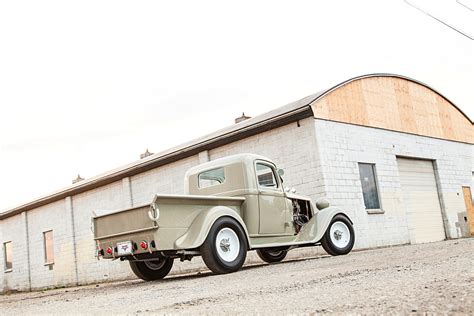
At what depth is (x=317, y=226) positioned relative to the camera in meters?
10.1

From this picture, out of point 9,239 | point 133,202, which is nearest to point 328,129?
point 133,202

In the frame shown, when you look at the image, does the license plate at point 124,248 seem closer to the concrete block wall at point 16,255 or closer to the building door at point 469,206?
the building door at point 469,206

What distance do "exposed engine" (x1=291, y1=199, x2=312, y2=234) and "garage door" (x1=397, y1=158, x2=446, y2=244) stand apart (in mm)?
5445

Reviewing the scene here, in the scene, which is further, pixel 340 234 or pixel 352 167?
pixel 352 167

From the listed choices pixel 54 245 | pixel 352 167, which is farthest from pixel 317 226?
pixel 54 245

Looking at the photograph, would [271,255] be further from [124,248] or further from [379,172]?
[379,172]

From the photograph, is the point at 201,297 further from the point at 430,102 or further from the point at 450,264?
the point at 430,102

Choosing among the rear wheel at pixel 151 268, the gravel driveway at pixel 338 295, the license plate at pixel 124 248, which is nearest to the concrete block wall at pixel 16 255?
the rear wheel at pixel 151 268

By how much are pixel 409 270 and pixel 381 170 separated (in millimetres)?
9577

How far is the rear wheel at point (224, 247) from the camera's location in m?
8.03

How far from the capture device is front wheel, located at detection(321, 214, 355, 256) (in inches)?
404

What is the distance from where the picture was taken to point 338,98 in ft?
45.9

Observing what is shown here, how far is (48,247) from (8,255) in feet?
14.0

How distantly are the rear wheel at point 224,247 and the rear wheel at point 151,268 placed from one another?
5.82ft
